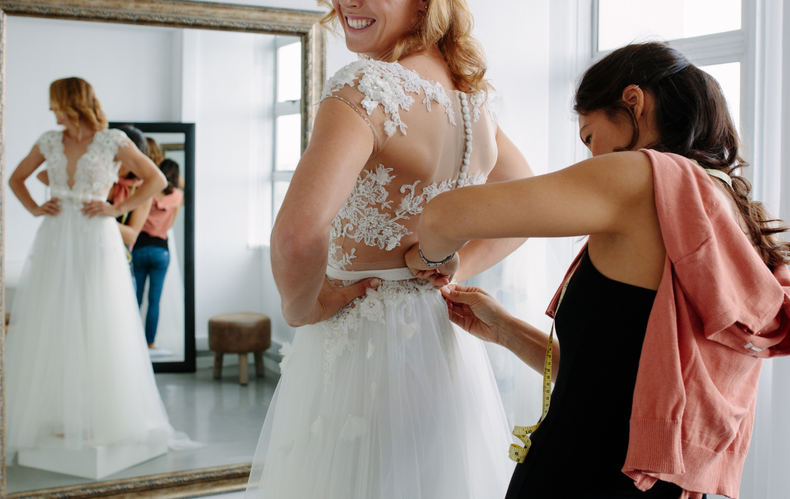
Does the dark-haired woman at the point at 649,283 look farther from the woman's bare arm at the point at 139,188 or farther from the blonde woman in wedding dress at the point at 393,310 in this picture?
the woman's bare arm at the point at 139,188

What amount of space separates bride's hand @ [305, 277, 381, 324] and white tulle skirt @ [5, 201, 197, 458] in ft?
3.28

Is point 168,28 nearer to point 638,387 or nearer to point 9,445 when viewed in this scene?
point 9,445

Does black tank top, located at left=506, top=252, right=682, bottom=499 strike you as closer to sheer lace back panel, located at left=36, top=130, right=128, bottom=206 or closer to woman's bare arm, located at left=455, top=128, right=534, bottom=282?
woman's bare arm, located at left=455, top=128, right=534, bottom=282

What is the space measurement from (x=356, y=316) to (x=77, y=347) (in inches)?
44.4

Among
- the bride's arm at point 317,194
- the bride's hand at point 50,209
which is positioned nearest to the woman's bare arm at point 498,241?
the bride's arm at point 317,194

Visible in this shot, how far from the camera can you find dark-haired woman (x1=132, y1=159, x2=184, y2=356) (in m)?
1.78

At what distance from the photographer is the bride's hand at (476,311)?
1118 millimetres

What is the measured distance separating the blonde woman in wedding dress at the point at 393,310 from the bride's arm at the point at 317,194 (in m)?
0.01

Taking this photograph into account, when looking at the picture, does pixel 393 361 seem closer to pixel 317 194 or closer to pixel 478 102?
pixel 317 194

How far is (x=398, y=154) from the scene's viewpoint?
0.92 m

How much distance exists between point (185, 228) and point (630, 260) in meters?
1.45

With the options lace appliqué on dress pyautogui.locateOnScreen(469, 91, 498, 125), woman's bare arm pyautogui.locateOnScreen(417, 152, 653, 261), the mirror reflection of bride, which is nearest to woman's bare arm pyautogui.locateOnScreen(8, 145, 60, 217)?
the mirror reflection of bride

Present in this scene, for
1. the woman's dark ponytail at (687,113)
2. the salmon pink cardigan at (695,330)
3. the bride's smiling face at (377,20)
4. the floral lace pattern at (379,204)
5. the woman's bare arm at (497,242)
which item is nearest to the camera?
the salmon pink cardigan at (695,330)

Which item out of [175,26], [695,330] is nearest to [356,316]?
[695,330]
